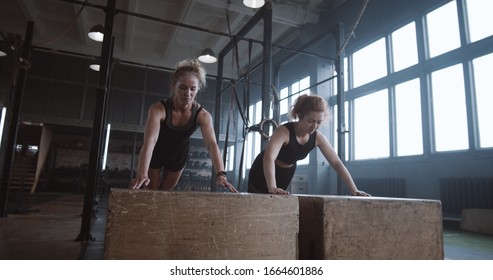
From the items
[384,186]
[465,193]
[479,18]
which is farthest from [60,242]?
[479,18]

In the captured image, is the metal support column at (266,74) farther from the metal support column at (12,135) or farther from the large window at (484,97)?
the large window at (484,97)

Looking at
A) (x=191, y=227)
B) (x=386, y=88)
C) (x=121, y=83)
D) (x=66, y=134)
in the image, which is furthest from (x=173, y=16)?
(x=191, y=227)

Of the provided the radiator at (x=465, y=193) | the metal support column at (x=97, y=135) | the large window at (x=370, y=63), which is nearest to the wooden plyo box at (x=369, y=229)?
the metal support column at (x=97, y=135)

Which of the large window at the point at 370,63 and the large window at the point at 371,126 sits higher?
the large window at the point at 370,63

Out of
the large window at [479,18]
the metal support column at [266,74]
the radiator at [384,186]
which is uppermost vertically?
the large window at [479,18]

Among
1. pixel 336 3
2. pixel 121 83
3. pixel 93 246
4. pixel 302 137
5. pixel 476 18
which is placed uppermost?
pixel 336 3

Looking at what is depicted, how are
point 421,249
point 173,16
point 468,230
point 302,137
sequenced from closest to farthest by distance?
point 421,249, point 302,137, point 468,230, point 173,16

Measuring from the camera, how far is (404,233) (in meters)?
1.24

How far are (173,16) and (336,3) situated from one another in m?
4.17

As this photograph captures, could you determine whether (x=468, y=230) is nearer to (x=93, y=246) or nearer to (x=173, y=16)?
(x=93, y=246)

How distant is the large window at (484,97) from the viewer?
388 cm

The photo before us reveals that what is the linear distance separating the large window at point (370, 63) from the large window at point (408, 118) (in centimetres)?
58

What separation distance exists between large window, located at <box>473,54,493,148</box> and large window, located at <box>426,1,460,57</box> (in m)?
0.48

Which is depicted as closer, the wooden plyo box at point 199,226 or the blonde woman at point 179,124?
the wooden plyo box at point 199,226
